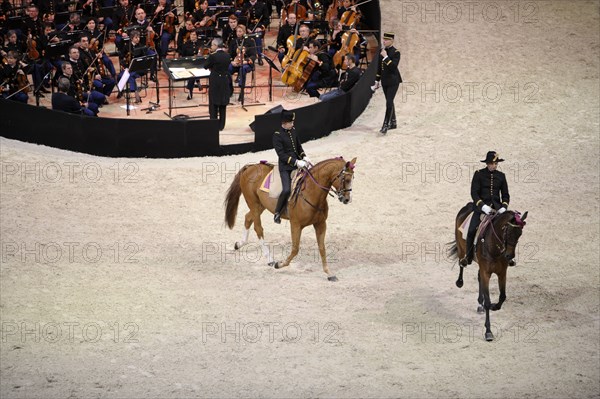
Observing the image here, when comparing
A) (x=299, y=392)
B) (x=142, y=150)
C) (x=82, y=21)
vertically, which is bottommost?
(x=299, y=392)

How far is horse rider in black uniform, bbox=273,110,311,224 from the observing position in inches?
667

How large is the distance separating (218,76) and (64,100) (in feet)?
10.2

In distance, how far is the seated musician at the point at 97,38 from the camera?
23.8 metres

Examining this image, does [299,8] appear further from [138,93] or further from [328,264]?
[328,264]

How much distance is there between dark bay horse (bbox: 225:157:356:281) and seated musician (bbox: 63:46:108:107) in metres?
6.09

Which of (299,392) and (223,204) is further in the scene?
(223,204)

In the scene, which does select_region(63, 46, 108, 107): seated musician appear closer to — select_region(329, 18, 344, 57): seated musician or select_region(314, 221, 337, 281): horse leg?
select_region(329, 18, 344, 57): seated musician

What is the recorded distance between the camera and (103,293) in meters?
16.6

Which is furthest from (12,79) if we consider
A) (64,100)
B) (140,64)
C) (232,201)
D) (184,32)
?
(232,201)

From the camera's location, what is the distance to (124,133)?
21344mm

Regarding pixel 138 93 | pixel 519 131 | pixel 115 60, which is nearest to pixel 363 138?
pixel 519 131

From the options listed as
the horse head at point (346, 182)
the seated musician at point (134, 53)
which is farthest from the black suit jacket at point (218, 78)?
the horse head at point (346, 182)

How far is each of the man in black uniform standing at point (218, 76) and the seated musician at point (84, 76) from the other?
2.44 m

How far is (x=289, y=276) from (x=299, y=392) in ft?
11.1
